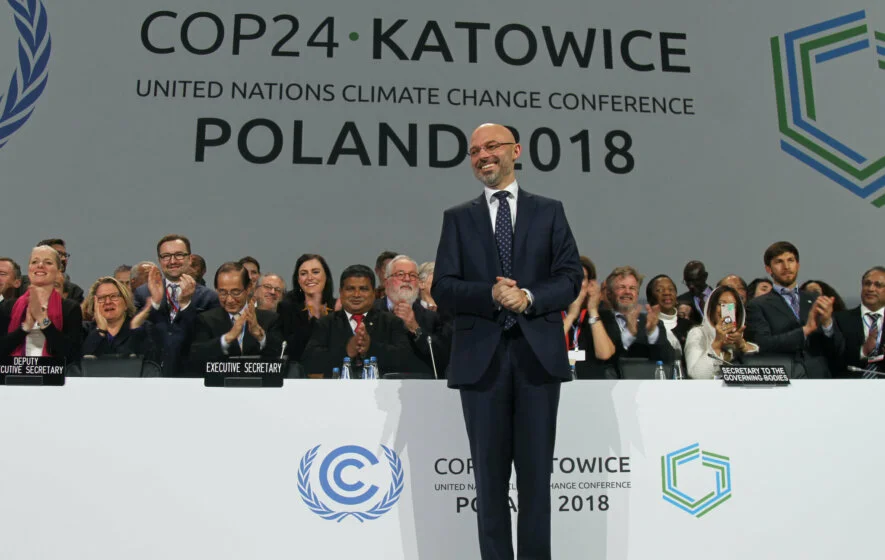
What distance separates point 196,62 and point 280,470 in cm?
434

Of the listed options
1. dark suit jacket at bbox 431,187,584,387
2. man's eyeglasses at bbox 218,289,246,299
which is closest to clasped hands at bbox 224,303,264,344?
man's eyeglasses at bbox 218,289,246,299

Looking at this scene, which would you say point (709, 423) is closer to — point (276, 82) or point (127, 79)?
point (276, 82)

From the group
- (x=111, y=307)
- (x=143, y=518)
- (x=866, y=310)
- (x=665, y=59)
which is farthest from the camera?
(x=665, y=59)

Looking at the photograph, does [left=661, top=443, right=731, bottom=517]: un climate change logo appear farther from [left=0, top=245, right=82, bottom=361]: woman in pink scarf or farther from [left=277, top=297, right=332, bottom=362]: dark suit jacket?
[left=0, top=245, right=82, bottom=361]: woman in pink scarf

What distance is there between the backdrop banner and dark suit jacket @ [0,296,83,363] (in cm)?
217

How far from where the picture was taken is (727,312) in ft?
11.8

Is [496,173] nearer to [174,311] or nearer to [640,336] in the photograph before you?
[640,336]

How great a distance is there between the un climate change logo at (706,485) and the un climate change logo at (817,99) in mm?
4378

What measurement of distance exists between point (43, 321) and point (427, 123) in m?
3.32

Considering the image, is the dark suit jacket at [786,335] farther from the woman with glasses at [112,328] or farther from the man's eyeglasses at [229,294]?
the woman with glasses at [112,328]

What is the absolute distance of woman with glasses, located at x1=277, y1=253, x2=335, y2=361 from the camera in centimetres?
418

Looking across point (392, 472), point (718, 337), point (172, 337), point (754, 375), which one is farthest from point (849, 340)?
point (172, 337)

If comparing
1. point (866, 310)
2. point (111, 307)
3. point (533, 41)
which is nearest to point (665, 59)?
point (533, 41)

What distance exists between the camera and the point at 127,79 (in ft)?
19.3
